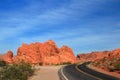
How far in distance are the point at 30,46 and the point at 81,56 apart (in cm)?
7853

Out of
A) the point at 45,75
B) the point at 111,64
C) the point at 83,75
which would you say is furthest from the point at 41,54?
the point at 83,75

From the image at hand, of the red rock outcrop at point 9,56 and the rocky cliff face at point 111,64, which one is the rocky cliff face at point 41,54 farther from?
the rocky cliff face at point 111,64

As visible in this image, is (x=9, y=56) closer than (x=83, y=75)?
No

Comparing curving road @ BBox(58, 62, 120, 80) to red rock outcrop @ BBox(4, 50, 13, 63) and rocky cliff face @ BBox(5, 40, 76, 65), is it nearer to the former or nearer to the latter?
rocky cliff face @ BBox(5, 40, 76, 65)

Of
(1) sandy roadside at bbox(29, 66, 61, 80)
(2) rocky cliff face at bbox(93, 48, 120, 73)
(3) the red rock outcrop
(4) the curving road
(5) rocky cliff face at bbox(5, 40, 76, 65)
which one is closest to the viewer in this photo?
(4) the curving road

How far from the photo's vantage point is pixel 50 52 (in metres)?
92.3

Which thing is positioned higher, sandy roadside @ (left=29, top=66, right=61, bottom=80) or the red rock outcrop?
the red rock outcrop

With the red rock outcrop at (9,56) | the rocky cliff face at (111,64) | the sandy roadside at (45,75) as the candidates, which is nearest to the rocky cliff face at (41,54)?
the red rock outcrop at (9,56)

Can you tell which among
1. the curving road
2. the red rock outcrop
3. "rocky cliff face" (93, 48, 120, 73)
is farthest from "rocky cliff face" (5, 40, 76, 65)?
the curving road

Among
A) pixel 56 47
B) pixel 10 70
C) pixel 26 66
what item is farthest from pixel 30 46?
pixel 10 70

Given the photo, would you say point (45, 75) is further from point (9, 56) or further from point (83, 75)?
point (9, 56)

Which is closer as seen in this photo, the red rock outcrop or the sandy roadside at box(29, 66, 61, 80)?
the sandy roadside at box(29, 66, 61, 80)

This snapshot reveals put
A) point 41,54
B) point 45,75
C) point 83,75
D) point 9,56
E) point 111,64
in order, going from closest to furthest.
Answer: point 83,75 < point 45,75 < point 111,64 < point 41,54 < point 9,56

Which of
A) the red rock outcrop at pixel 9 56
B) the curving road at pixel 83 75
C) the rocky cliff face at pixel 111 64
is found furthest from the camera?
the red rock outcrop at pixel 9 56
